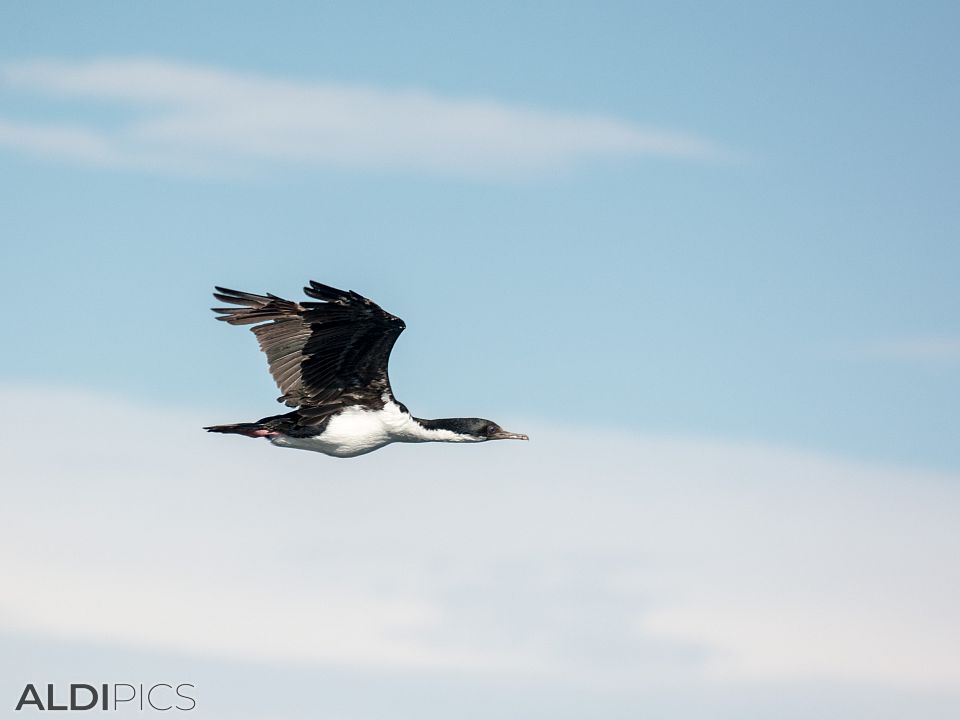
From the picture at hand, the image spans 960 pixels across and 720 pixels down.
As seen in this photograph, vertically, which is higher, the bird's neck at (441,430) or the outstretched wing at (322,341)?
the outstretched wing at (322,341)

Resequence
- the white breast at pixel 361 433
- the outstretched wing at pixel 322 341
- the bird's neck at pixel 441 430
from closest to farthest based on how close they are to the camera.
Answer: the outstretched wing at pixel 322 341 → the white breast at pixel 361 433 → the bird's neck at pixel 441 430

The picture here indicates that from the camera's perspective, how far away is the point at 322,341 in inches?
1118

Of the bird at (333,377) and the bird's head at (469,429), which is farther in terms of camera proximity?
the bird's head at (469,429)

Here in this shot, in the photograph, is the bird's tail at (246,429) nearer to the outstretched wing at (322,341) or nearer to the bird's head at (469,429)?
the outstretched wing at (322,341)

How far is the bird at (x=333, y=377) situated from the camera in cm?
2791

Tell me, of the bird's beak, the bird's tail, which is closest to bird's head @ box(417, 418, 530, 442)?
the bird's beak

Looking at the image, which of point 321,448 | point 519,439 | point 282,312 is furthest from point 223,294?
point 519,439

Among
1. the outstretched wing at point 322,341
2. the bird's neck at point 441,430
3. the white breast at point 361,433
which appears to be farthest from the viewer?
the bird's neck at point 441,430

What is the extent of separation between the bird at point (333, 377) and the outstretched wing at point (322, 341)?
0.05 feet

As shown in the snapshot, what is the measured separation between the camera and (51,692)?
2936cm

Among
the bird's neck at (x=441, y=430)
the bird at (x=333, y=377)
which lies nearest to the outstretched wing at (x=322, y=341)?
the bird at (x=333, y=377)

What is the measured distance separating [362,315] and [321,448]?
9.50ft

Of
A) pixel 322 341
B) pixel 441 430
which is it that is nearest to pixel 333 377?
pixel 322 341

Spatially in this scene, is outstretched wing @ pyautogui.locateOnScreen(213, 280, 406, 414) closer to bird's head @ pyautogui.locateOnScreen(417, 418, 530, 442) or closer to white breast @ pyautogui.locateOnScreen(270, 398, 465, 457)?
white breast @ pyautogui.locateOnScreen(270, 398, 465, 457)
